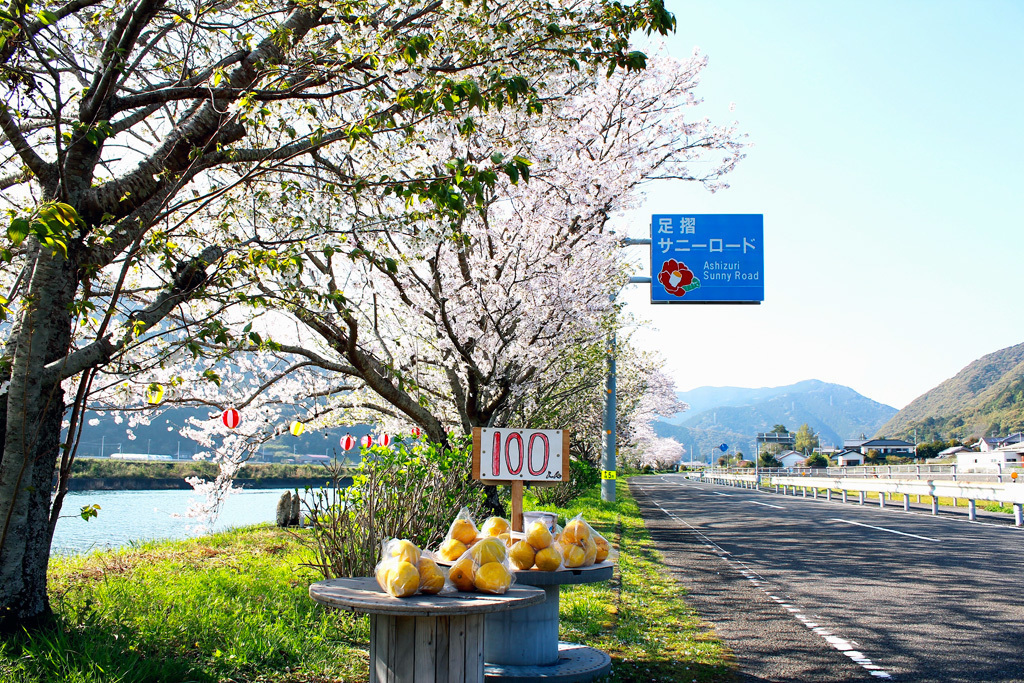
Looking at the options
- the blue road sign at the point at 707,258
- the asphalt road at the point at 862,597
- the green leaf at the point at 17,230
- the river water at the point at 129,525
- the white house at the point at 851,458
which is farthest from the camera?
the white house at the point at 851,458

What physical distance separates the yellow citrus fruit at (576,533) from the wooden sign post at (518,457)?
15.4 inches

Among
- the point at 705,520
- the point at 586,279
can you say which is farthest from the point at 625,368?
the point at 586,279

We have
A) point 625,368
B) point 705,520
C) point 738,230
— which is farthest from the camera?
point 625,368

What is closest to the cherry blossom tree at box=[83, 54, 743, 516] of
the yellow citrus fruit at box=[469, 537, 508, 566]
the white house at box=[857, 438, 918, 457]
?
the yellow citrus fruit at box=[469, 537, 508, 566]

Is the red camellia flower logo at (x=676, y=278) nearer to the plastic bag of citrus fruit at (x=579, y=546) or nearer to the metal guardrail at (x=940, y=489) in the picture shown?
the metal guardrail at (x=940, y=489)

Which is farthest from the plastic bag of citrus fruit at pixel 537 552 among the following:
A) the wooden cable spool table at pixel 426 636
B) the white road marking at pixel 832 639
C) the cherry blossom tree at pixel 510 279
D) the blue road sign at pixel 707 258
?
the blue road sign at pixel 707 258

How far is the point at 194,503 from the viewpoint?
13.6 meters

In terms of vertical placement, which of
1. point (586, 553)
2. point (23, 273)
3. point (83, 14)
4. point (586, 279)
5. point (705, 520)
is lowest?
point (705, 520)

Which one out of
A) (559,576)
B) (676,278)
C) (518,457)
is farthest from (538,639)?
(676,278)

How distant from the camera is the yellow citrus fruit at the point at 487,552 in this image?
3.73 meters

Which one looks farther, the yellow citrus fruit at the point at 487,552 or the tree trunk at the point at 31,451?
the tree trunk at the point at 31,451

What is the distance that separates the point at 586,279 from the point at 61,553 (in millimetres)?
9353

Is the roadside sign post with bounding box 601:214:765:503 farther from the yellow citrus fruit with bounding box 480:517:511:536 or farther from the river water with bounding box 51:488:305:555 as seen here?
the yellow citrus fruit with bounding box 480:517:511:536

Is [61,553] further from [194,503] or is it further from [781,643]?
[781,643]
